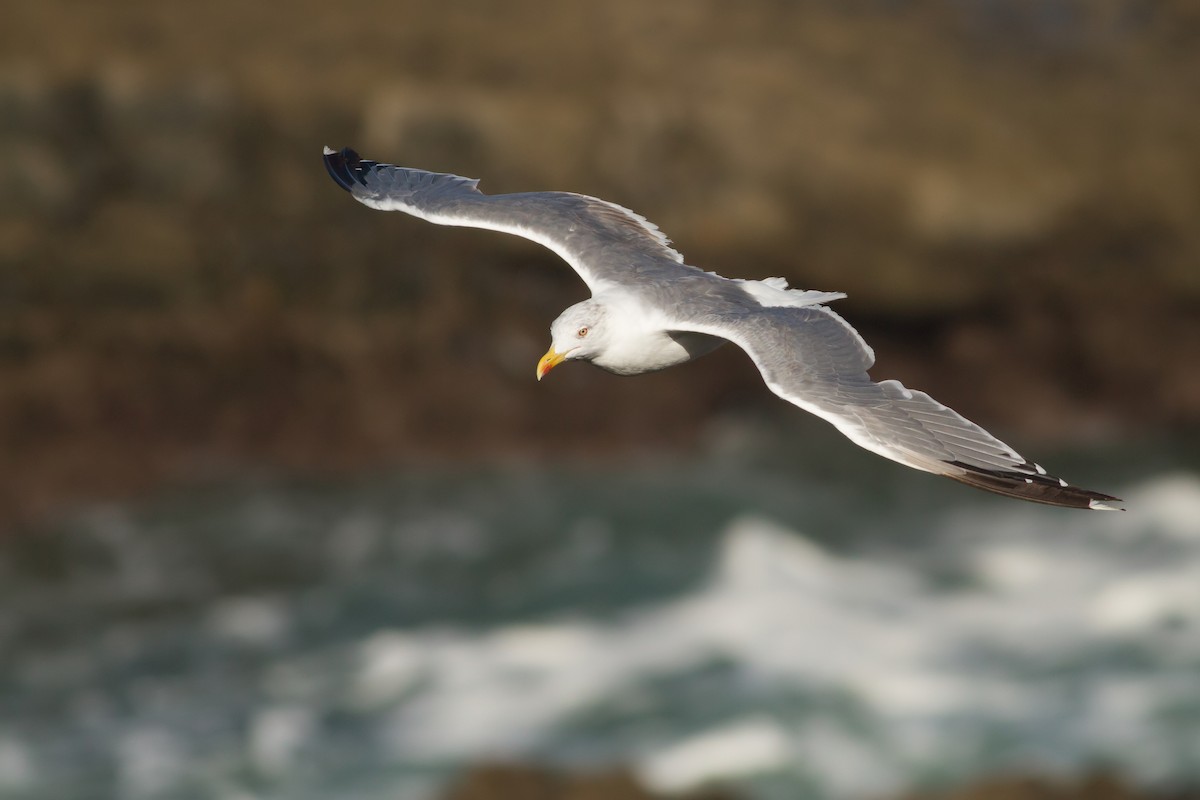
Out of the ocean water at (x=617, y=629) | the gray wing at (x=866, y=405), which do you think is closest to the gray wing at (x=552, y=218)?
the gray wing at (x=866, y=405)

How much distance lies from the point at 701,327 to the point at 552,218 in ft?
5.26

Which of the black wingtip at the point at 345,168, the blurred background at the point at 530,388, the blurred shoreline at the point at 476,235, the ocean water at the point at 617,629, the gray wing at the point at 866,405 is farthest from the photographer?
the blurred shoreline at the point at 476,235

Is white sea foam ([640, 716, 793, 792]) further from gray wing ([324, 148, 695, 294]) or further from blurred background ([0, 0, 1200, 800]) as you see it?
gray wing ([324, 148, 695, 294])

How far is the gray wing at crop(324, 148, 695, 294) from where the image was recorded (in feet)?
27.7

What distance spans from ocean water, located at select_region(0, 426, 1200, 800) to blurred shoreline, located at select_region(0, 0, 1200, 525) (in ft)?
1.98

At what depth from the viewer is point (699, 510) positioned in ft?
57.3

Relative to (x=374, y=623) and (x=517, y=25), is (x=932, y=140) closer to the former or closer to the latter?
(x=517, y=25)

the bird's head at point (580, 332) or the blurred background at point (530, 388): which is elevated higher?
the blurred background at point (530, 388)

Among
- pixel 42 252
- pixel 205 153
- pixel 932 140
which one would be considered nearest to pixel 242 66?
pixel 205 153

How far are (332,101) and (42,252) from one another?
320 cm

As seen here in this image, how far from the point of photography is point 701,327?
24.6 ft

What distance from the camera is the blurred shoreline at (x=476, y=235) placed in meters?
16.5

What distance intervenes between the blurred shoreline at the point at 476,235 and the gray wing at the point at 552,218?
7087 mm

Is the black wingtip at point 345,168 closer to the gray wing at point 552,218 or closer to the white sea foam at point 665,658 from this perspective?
the gray wing at point 552,218
